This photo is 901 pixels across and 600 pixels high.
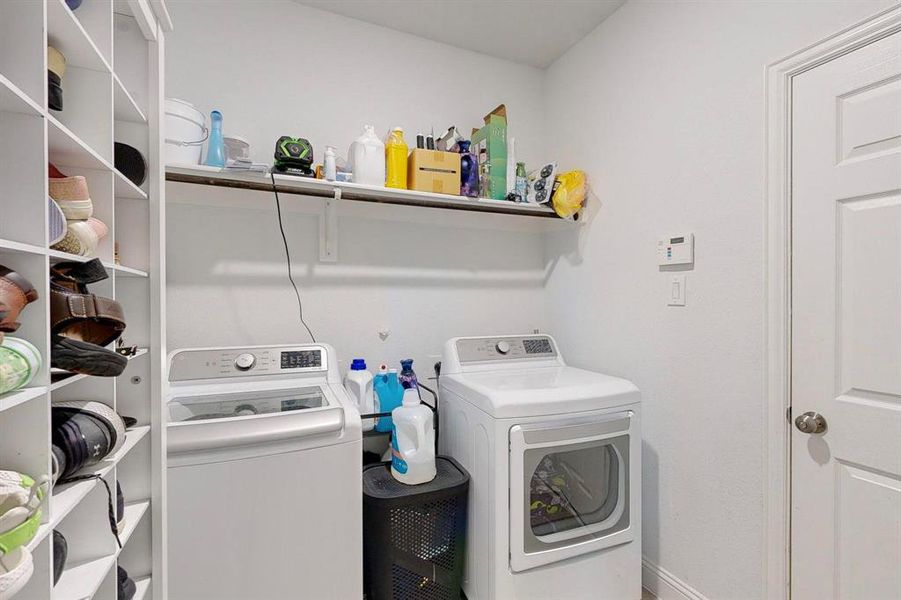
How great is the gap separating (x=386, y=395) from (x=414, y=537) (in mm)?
622

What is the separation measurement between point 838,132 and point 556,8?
138 centimetres

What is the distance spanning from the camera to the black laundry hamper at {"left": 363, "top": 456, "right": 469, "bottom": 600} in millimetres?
1526

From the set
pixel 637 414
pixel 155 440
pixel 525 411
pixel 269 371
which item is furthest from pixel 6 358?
pixel 637 414

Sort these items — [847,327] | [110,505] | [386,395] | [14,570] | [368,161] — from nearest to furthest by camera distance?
[14,570] → [110,505] → [847,327] → [368,161] → [386,395]

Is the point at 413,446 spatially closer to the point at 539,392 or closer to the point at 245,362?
the point at 539,392

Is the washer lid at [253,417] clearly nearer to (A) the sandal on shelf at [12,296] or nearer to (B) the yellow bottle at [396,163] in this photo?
(A) the sandal on shelf at [12,296]

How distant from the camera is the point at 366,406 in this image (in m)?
1.89

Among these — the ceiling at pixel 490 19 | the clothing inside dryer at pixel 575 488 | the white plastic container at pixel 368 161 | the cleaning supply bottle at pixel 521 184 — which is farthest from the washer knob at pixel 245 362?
the ceiling at pixel 490 19

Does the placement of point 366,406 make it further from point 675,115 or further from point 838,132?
point 838,132

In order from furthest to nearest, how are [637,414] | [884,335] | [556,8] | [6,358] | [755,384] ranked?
[556,8], [637,414], [755,384], [884,335], [6,358]

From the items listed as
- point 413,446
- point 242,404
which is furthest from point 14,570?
point 413,446

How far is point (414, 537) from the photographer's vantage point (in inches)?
61.4

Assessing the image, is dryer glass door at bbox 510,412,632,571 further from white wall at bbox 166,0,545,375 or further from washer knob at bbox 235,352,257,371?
washer knob at bbox 235,352,257,371

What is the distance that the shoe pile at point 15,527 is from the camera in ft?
1.78
